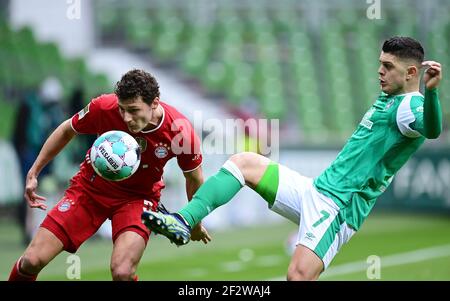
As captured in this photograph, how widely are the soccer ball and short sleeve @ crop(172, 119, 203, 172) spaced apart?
34 centimetres

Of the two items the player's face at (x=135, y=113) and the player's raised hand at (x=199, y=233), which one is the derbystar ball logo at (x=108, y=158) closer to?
the player's face at (x=135, y=113)

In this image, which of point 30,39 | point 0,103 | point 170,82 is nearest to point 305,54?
point 170,82

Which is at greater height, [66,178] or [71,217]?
[71,217]

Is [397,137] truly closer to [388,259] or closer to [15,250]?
[388,259]

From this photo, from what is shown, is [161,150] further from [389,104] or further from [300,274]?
[389,104]

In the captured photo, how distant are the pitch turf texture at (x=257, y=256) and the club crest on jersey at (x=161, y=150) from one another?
354 centimetres

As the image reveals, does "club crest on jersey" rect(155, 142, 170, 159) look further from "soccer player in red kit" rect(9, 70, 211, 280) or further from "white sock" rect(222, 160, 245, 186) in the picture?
"white sock" rect(222, 160, 245, 186)

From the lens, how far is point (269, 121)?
19.5 m

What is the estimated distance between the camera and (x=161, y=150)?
660cm

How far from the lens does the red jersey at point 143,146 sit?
21.6 feet

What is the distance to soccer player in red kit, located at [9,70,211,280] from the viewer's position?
20.7 feet

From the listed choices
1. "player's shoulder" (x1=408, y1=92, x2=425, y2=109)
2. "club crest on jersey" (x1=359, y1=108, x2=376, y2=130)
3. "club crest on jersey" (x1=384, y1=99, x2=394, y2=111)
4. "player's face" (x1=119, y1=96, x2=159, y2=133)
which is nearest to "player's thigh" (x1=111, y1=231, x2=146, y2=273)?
"player's face" (x1=119, y1=96, x2=159, y2=133)

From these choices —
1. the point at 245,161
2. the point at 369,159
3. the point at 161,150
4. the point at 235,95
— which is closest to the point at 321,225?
the point at 369,159
